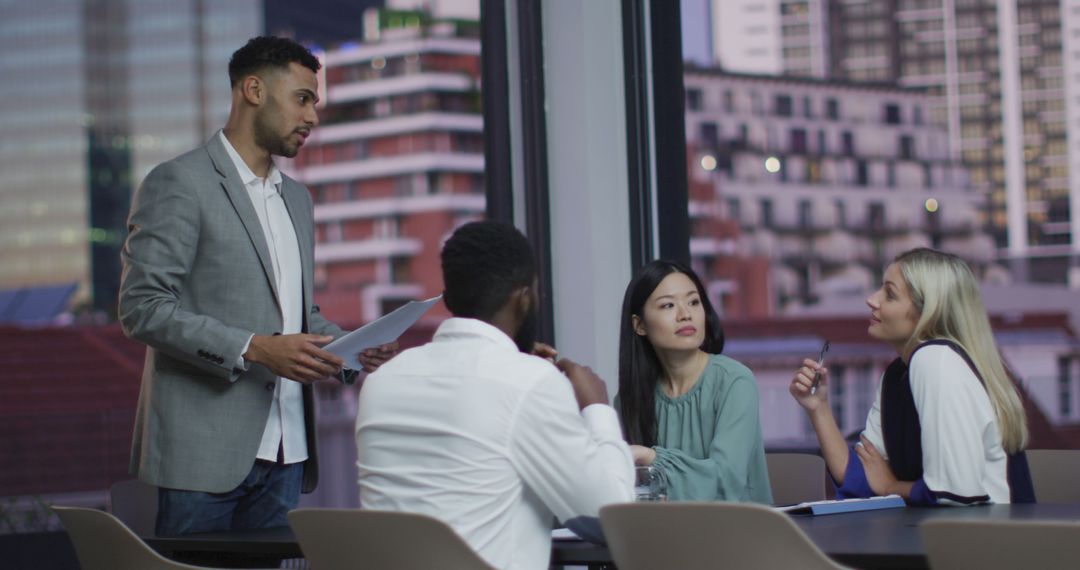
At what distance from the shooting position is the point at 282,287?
2.66 metres

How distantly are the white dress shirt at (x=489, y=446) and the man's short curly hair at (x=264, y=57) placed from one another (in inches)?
37.8

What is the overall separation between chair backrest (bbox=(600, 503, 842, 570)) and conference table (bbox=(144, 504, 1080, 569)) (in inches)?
1.2

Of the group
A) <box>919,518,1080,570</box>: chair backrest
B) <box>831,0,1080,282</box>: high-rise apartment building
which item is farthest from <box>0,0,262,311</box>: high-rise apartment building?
<box>919,518,1080,570</box>: chair backrest

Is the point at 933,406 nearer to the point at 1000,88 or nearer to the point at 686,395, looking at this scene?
the point at 686,395

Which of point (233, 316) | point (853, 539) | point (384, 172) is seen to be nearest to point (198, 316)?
point (233, 316)

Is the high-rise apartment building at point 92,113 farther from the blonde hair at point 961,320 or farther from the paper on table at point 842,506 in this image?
the paper on table at point 842,506

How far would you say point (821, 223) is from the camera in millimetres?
10500

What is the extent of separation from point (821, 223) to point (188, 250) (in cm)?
859

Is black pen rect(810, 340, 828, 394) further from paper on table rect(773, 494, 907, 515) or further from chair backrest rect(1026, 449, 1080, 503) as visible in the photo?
chair backrest rect(1026, 449, 1080, 503)

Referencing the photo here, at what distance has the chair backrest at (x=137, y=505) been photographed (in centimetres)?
281

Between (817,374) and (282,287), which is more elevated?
(282,287)

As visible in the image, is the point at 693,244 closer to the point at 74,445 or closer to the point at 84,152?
the point at 74,445

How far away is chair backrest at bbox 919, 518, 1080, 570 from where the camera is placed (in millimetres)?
1507

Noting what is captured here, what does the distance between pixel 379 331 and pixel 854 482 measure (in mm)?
1037
